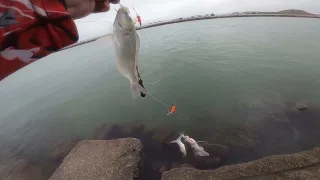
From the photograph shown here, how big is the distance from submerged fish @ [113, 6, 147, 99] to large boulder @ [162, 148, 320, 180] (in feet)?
24.9

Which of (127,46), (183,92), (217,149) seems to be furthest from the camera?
(183,92)

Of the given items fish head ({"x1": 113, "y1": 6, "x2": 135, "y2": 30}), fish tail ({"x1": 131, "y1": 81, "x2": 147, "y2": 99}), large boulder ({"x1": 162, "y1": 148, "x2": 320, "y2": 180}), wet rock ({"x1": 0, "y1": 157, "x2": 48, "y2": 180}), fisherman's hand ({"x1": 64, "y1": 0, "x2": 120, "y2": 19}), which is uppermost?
fisherman's hand ({"x1": 64, "y1": 0, "x2": 120, "y2": 19})

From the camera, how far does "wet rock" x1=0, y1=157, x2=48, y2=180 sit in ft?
42.8

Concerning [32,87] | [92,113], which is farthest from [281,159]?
[32,87]

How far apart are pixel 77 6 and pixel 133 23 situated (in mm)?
1062

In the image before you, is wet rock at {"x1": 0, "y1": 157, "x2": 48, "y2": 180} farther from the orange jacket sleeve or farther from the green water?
the orange jacket sleeve

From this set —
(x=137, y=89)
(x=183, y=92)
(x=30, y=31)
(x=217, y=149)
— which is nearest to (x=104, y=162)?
(x=217, y=149)

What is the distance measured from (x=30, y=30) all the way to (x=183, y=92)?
19.6m

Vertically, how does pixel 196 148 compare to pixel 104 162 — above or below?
below

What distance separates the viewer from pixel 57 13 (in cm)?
143

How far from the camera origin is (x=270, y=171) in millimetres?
8555

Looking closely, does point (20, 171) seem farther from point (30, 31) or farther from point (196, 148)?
point (30, 31)

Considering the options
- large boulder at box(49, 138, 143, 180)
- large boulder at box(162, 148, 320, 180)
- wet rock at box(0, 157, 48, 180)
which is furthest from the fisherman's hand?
wet rock at box(0, 157, 48, 180)

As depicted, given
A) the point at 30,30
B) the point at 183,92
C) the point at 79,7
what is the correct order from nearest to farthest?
the point at 30,30
the point at 79,7
the point at 183,92
